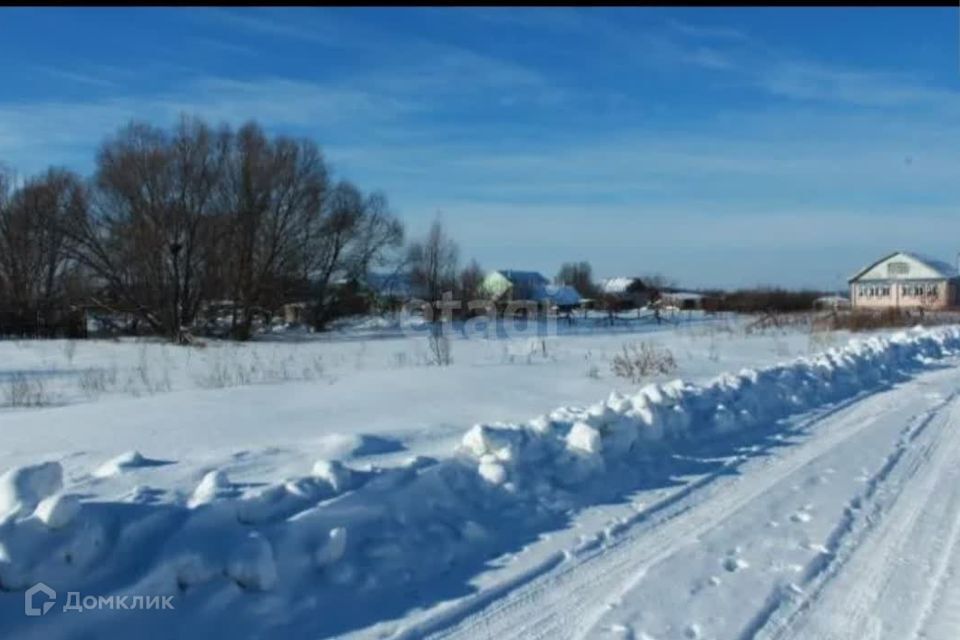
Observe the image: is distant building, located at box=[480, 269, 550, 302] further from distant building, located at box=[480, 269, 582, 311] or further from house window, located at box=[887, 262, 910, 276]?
house window, located at box=[887, 262, 910, 276]

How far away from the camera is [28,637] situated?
3834mm

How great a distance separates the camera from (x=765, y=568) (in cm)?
502

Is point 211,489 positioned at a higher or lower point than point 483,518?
higher

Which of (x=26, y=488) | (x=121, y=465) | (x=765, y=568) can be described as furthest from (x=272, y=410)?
(x=765, y=568)

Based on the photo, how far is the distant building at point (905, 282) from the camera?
83.2 meters

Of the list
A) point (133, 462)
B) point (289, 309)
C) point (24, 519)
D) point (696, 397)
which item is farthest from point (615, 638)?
point (289, 309)

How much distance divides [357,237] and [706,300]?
43.4 m

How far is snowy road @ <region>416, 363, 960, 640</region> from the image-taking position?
4230 millimetres

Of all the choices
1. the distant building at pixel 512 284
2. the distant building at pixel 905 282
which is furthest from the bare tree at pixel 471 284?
the distant building at pixel 905 282

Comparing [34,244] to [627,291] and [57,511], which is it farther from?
[627,291]

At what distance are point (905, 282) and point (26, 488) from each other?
92354 millimetres

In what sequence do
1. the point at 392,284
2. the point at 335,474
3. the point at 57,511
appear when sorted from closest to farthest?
the point at 57,511
the point at 335,474
the point at 392,284

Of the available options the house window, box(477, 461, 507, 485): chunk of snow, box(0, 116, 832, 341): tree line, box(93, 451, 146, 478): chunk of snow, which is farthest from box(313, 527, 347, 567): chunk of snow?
the house window

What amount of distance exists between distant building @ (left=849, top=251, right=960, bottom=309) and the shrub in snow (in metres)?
85.8
